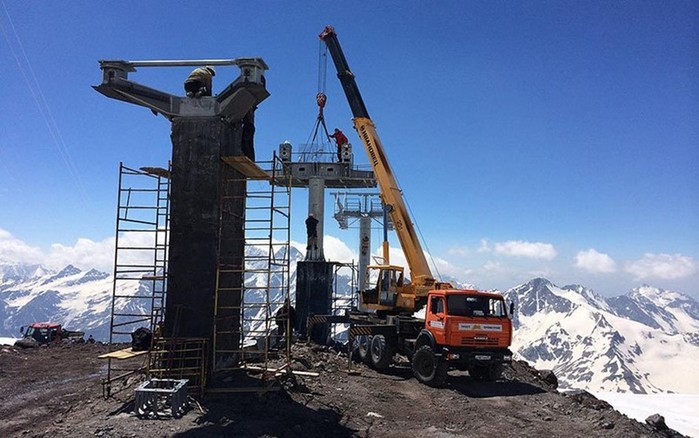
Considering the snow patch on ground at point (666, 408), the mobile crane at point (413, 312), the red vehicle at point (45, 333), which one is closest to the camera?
the mobile crane at point (413, 312)

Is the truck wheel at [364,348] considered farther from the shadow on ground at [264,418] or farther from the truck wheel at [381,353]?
the shadow on ground at [264,418]

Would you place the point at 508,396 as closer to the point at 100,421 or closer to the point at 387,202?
the point at 387,202

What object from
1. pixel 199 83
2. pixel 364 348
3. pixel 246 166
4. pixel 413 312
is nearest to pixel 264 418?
pixel 246 166

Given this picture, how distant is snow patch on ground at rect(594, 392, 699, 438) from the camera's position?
57.4 ft

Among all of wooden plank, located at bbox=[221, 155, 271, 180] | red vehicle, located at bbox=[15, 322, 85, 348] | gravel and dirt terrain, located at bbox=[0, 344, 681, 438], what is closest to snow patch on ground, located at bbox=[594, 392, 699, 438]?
gravel and dirt terrain, located at bbox=[0, 344, 681, 438]

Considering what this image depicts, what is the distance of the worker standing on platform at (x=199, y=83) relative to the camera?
13.5m

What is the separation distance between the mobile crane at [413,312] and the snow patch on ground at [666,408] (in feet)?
16.4

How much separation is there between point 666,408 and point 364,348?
11.4 metres

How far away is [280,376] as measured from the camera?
43.1 feet

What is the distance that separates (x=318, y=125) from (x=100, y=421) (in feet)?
62.4

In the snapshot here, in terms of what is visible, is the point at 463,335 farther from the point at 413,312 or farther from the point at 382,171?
the point at 382,171

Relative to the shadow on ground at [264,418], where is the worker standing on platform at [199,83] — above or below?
above

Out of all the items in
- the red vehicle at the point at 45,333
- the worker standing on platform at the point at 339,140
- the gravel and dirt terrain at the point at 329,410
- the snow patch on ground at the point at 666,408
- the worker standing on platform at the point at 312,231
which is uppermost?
the worker standing on platform at the point at 339,140

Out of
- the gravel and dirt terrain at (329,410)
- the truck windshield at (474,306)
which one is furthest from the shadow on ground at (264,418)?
the truck windshield at (474,306)
